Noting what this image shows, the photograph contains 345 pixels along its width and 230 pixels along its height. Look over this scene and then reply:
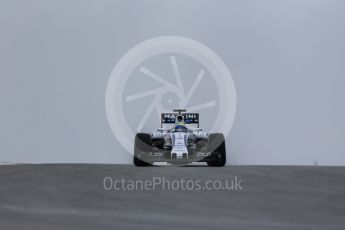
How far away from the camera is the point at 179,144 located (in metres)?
13.2

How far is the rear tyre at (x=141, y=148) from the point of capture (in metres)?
12.8

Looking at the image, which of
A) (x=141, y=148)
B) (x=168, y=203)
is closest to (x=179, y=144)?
(x=141, y=148)

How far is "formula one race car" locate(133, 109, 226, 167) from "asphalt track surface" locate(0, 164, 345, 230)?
323 centimetres

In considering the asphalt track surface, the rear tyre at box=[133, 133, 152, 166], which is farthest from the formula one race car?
the asphalt track surface

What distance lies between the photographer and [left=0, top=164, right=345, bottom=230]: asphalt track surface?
5.58 meters

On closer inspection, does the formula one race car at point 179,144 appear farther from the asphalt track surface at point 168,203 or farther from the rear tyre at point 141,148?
the asphalt track surface at point 168,203

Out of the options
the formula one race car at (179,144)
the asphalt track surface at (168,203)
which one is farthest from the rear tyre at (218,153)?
the asphalt track surface at (168,203)

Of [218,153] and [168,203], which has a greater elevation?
[168,203]

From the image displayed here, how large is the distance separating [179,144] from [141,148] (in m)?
0.90

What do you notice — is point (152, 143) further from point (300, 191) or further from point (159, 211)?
point (159, 211)

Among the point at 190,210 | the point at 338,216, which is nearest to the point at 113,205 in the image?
the point at 190,210

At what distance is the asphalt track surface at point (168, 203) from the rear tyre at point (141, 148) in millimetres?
3147

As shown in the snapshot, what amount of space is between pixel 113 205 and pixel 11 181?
8.67 ft

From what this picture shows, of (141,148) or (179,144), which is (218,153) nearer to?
(179,144)
